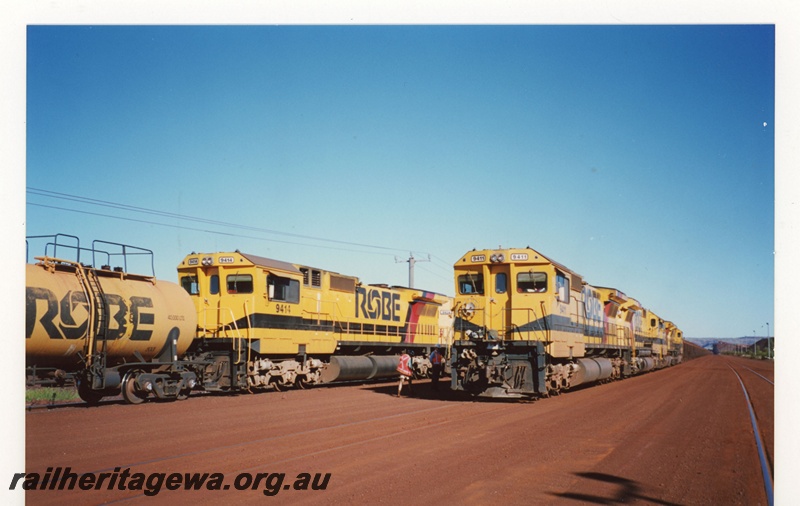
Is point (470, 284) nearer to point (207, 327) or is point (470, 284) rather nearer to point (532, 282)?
point (532, 282)

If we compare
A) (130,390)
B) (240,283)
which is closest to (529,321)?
(240,283)

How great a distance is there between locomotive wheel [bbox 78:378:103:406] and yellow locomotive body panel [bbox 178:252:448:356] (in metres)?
3.66

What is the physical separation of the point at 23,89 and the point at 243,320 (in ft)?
34.4

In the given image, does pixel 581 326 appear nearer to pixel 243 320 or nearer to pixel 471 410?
pixel 471 410

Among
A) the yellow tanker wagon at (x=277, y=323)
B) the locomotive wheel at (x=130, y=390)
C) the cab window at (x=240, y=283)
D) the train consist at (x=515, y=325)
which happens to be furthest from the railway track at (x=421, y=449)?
the cab window at (x=240, y=283)

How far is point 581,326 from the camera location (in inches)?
821

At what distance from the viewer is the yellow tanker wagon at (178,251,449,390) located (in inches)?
713

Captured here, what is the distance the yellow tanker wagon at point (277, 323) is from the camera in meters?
18.1

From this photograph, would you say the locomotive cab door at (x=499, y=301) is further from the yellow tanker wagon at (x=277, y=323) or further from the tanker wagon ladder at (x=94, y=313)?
the tanker wagon ladder at (x=94, y=313)

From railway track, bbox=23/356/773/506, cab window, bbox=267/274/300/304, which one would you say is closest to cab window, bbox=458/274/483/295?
railway track, bbox=23/356/773/506

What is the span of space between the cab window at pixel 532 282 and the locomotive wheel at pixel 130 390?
10.5 meters

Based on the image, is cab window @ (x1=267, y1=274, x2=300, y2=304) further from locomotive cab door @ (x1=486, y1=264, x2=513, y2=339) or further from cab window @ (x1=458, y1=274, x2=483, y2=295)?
locomotive cab door @ (x1=486, y1=264, x2=513, y2=339)

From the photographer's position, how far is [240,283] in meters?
18.5

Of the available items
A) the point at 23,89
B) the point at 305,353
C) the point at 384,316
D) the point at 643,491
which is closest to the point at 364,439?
the point at 643,491
